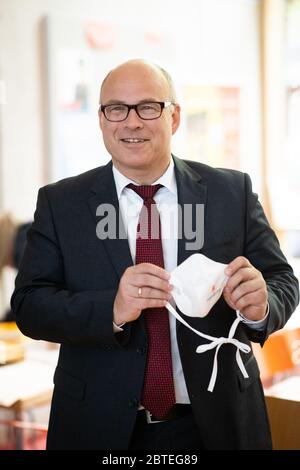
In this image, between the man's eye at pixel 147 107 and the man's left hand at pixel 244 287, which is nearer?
the man's left hand at pixel 244 287

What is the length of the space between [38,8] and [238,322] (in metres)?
3.14

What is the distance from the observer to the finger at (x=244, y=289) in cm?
146

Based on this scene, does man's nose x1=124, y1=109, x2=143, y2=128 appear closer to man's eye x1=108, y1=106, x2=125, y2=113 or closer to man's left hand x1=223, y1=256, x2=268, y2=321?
man's eye x1=108, y1=106, x2=125, y2=113

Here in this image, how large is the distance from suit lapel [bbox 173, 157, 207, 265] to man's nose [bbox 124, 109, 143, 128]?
0.62 ft

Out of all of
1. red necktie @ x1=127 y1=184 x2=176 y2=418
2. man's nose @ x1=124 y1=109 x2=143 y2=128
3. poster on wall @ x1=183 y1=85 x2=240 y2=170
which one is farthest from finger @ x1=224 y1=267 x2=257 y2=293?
poster on wall @ x1=183 y1=85 x2=240 y2=170

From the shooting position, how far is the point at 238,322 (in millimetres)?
1587

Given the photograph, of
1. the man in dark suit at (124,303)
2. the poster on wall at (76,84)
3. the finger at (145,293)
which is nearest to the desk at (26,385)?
the man in dark suit at (124,303)

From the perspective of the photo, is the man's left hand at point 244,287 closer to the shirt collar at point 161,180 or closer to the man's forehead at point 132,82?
the shirt collar at point 161,180

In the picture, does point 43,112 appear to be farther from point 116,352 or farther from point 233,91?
point 116,352

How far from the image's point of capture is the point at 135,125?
166cm

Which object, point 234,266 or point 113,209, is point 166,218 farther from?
point 234,266

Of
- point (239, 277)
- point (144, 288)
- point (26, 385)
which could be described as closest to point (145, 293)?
point (144, 288)

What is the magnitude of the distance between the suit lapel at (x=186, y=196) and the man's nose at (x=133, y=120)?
0.19 m

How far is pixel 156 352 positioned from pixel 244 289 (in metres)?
0.30
